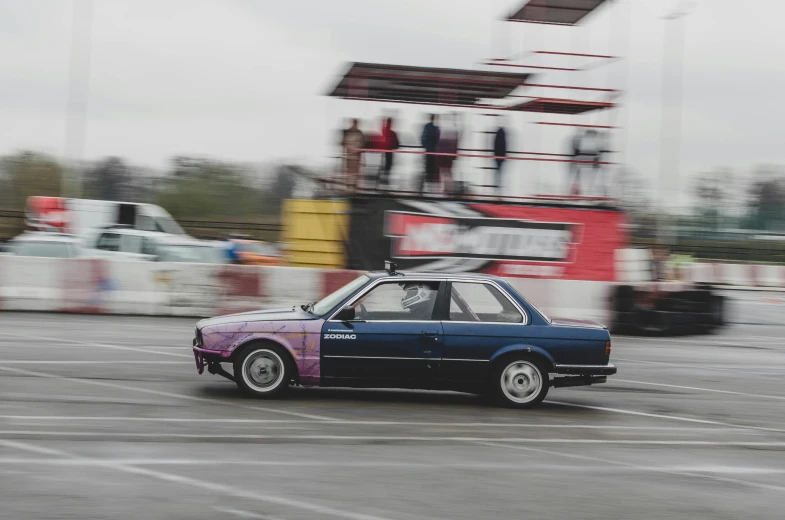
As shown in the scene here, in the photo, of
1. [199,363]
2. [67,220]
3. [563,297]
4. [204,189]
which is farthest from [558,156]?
[204,189]

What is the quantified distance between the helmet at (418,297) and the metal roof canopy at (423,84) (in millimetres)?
9538

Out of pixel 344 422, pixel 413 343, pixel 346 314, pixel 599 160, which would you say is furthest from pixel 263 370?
pixel 599 160

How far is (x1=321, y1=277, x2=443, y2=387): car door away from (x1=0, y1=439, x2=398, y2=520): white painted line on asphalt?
2953 mm

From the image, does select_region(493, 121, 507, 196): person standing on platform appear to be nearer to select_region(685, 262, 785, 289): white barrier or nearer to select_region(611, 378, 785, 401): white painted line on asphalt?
select_region(611, 378, 785, 401): white painted line on asphalt

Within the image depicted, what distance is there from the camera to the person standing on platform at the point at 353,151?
1795cm

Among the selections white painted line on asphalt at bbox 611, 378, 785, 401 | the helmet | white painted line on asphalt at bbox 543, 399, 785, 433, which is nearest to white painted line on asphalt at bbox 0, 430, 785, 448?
white painted line on asphalt at bbox 543, 399, 785, 433

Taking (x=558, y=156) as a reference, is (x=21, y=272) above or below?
below

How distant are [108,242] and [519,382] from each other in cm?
1750

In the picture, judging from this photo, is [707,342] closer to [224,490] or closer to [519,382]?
[519,382]

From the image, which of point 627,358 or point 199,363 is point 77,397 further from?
point 627,358

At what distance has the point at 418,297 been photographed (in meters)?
9.12

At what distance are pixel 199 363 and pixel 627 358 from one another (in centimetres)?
727

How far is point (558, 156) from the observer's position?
1844cm

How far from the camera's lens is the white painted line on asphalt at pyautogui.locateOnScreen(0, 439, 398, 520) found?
526cm
